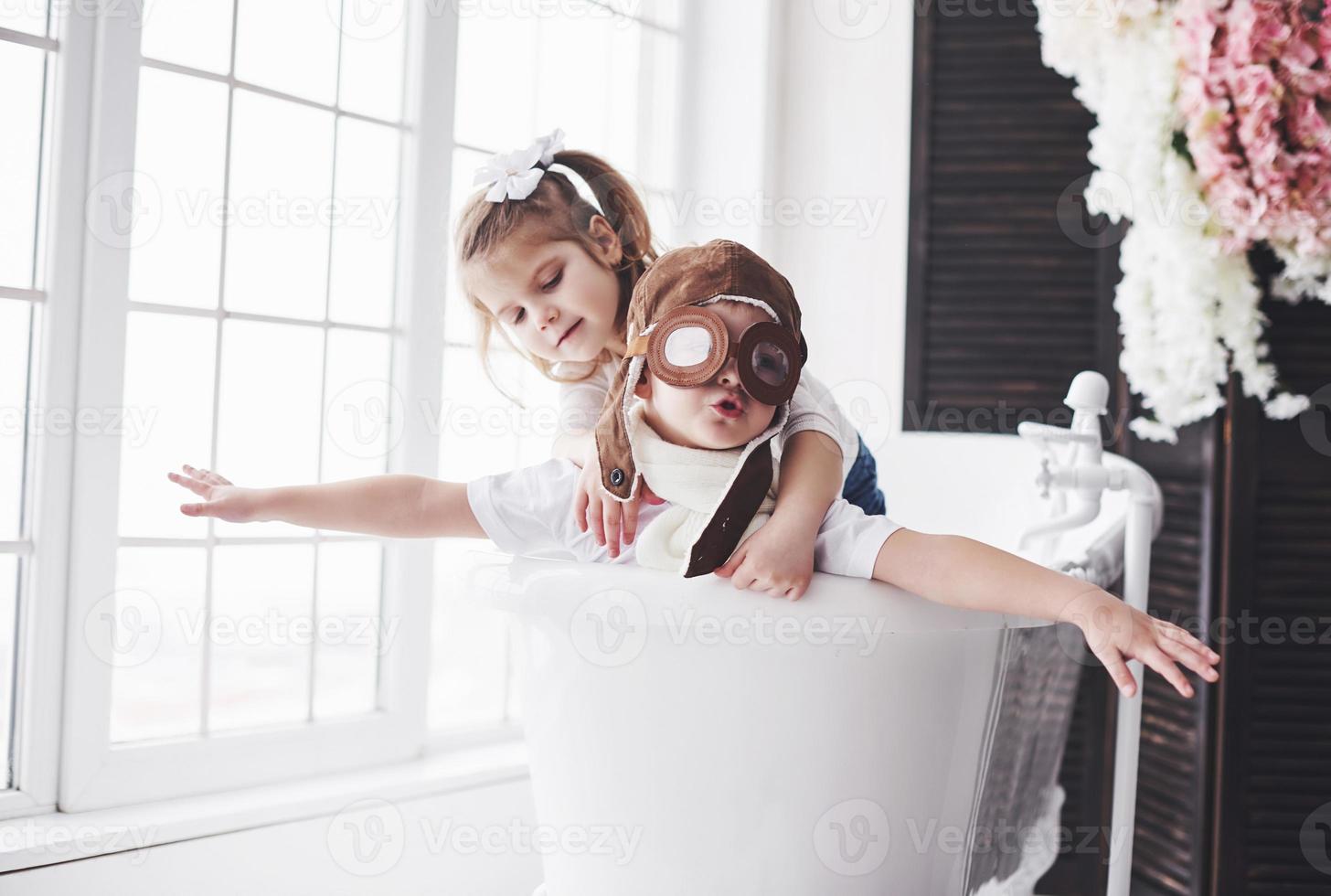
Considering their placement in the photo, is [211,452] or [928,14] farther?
[928,14]

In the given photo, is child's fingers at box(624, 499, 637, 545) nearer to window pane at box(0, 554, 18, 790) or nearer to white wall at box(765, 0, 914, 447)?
window pane at box(0, 554, 18, 790)

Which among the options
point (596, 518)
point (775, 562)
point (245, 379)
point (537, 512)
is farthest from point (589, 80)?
point (775, 562)

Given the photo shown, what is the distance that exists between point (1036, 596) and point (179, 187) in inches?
56.8

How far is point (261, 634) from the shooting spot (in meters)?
1.71

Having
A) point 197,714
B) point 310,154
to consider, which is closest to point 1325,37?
point 310,154

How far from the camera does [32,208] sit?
4.87 feet

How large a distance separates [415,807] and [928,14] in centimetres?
192

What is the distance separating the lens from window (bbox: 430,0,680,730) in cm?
201

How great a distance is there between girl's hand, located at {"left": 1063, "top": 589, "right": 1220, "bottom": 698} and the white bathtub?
0.37 ft

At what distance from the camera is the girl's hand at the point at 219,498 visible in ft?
3.73

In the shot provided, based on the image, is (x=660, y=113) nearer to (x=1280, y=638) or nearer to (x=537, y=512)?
(x=537, y=512)

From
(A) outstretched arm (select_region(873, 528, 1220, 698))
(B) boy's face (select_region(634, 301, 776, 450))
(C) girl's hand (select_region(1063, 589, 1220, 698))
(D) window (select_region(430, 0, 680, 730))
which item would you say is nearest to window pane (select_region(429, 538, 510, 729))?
(D) window (select_region(430, 0, 680, 730))

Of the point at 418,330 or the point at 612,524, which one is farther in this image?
the point at 418,330

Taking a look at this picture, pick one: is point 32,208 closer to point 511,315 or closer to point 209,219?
point 209,219
